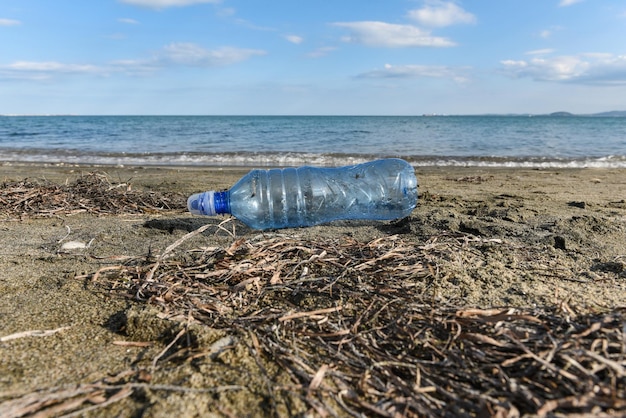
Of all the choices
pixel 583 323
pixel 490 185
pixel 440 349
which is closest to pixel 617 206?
pixel 490 185

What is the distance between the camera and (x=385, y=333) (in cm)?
130

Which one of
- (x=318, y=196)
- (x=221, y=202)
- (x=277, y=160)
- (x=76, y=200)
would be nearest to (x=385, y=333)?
(x=221, y=202)

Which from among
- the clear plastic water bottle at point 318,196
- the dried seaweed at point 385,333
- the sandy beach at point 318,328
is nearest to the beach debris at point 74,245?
the sandy beach at point 318,328

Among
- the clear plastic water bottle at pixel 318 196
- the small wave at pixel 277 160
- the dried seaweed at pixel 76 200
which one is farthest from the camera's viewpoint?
the small wave at pixel 277 160

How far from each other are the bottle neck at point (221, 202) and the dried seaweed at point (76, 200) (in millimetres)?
1317

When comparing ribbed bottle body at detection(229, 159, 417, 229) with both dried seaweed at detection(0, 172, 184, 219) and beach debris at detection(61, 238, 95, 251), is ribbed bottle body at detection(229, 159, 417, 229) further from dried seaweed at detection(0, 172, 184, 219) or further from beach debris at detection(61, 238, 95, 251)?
dried seaweed at detection(0, 172, 184, 219)

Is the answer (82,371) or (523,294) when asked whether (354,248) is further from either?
(82,371)

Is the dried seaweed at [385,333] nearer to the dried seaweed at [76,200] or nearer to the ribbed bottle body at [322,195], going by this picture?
the ribbed bottle body at [322,195]

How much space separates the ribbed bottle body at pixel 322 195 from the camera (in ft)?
8.84

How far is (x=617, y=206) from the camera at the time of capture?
3.81 meters

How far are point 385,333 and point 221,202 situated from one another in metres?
1.39

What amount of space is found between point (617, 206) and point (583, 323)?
10.9 ft

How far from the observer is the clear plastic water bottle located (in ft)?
8.65

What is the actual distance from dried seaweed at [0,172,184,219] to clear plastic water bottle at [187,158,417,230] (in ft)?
4.04
